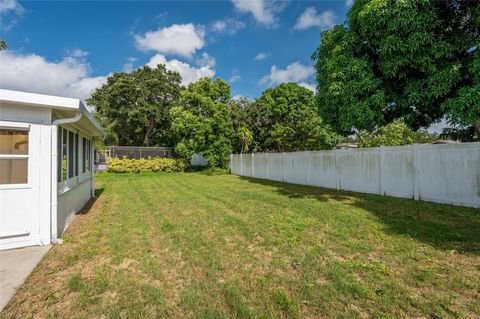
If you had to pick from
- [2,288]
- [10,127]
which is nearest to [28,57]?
[10,127]

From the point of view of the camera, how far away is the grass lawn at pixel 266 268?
2.44m

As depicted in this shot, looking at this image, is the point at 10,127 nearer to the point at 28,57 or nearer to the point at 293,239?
the point at 293,239

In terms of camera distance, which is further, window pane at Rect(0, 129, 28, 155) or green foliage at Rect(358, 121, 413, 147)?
green foliage at Rect(358, 121, 413, 147)

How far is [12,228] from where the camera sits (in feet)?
13.1

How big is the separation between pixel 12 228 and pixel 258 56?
16.7 m

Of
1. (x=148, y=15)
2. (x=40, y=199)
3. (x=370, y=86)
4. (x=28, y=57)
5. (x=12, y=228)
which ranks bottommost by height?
(x=12, y=228)

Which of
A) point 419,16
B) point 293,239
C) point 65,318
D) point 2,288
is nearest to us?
point 65,318

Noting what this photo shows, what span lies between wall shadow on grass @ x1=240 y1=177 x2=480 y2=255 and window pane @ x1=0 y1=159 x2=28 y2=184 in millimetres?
6220

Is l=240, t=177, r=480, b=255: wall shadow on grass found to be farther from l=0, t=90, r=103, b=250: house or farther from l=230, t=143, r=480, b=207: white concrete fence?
l=0, t=90, r=103, b=250: house

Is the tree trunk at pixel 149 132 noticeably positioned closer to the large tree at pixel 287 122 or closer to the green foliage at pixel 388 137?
the large tree at pixel 287 122

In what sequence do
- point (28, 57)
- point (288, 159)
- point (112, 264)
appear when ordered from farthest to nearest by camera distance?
point (288, 159) < point (28, 57) < point (112, 264)

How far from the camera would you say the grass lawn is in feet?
8.01

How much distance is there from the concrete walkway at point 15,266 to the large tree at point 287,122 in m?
15.4

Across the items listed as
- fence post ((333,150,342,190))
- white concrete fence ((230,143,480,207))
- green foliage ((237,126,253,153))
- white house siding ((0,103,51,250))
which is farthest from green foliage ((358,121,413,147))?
white house siding ((0,103,51,250))
